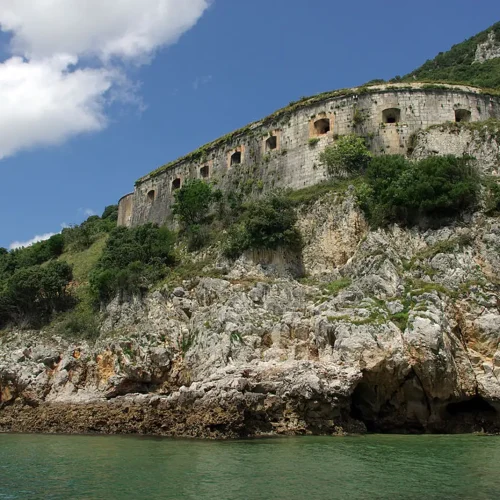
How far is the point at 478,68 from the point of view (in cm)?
5894

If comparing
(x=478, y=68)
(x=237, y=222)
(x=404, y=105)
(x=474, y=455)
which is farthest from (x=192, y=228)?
(x=478, y=68)

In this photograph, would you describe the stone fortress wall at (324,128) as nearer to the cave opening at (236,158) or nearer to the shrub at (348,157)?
the cave opening at (236,158)

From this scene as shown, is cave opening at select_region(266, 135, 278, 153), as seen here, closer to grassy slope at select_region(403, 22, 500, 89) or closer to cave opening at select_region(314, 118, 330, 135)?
cave opening at select_region(314, 118, 330, 135)

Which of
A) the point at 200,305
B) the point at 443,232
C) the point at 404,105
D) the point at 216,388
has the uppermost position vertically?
the point at 404,105

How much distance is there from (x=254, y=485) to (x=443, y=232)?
1864cm

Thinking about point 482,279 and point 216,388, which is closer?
point 216,388

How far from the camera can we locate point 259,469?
49.3 ft

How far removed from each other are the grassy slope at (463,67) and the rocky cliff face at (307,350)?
27729 mm

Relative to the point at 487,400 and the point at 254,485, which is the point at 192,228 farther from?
the point at 254,485

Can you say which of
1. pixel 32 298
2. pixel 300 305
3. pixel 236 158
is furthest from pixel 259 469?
pixel 236 158

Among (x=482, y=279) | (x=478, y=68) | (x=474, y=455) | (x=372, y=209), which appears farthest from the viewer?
(x=478, y=68)

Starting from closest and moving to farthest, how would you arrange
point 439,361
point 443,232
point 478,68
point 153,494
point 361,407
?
1. point 153,494
2. point 439,361
3. point 361,407
4. point 443,232
5. point 478,68

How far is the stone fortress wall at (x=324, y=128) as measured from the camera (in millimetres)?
36188

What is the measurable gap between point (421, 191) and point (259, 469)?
59.6ft
